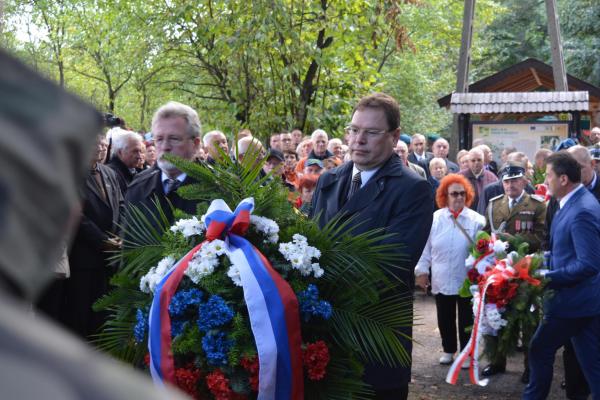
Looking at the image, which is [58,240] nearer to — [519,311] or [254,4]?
[519,311]

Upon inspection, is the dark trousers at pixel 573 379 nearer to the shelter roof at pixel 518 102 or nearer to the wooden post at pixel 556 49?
the shelter roof at pixel 518 102

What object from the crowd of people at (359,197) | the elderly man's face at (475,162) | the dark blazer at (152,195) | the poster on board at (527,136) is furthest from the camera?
the poster on board at (527,136)

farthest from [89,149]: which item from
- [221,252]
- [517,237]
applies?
[517,237]

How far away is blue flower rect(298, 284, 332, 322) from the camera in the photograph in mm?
3305

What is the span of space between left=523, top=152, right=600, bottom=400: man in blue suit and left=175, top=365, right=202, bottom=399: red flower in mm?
3793

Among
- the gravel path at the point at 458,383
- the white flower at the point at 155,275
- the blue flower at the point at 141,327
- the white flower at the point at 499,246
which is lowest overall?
the gravel path at the point at 458,383

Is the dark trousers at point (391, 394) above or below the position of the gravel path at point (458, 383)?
above

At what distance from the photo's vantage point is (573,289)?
635 centimetres

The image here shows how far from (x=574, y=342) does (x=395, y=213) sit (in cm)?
296

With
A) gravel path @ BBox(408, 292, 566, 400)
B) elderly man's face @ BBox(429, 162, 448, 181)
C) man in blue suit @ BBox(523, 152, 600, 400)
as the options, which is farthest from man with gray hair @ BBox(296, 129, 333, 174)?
man in blue suit @ BBox(523, 152, 600, 400)

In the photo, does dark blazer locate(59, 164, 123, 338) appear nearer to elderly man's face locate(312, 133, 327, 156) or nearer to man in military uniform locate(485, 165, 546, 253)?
man in military uniform locate(485, 165, 546, 253)

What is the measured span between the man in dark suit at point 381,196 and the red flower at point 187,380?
1.00 m

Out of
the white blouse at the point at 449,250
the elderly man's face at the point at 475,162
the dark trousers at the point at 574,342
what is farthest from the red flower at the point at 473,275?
the elderly man's face at the point at 475,162

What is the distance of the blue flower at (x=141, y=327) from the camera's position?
10.9 ft
